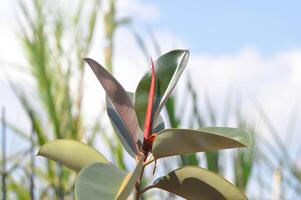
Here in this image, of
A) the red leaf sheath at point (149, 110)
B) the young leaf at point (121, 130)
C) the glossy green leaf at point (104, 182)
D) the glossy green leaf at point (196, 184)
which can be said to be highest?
the red leaf sheath at point (149, 110)

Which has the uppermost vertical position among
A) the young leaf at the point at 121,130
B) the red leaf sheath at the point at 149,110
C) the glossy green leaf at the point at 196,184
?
the red leaf sheath at the point at 149,110

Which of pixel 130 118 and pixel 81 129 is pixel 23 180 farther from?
pixel 130 118

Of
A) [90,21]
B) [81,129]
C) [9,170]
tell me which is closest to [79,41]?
[90,21]

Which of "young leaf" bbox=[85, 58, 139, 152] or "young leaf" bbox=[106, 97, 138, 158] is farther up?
"young leaf" bbox=[85, 58, 139, 152]

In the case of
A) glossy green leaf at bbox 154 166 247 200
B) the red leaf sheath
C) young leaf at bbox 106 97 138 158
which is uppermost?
the red leaf sheath

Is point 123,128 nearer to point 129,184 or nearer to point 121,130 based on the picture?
point 121,130

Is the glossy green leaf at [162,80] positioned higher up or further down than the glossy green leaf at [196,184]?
higher up
